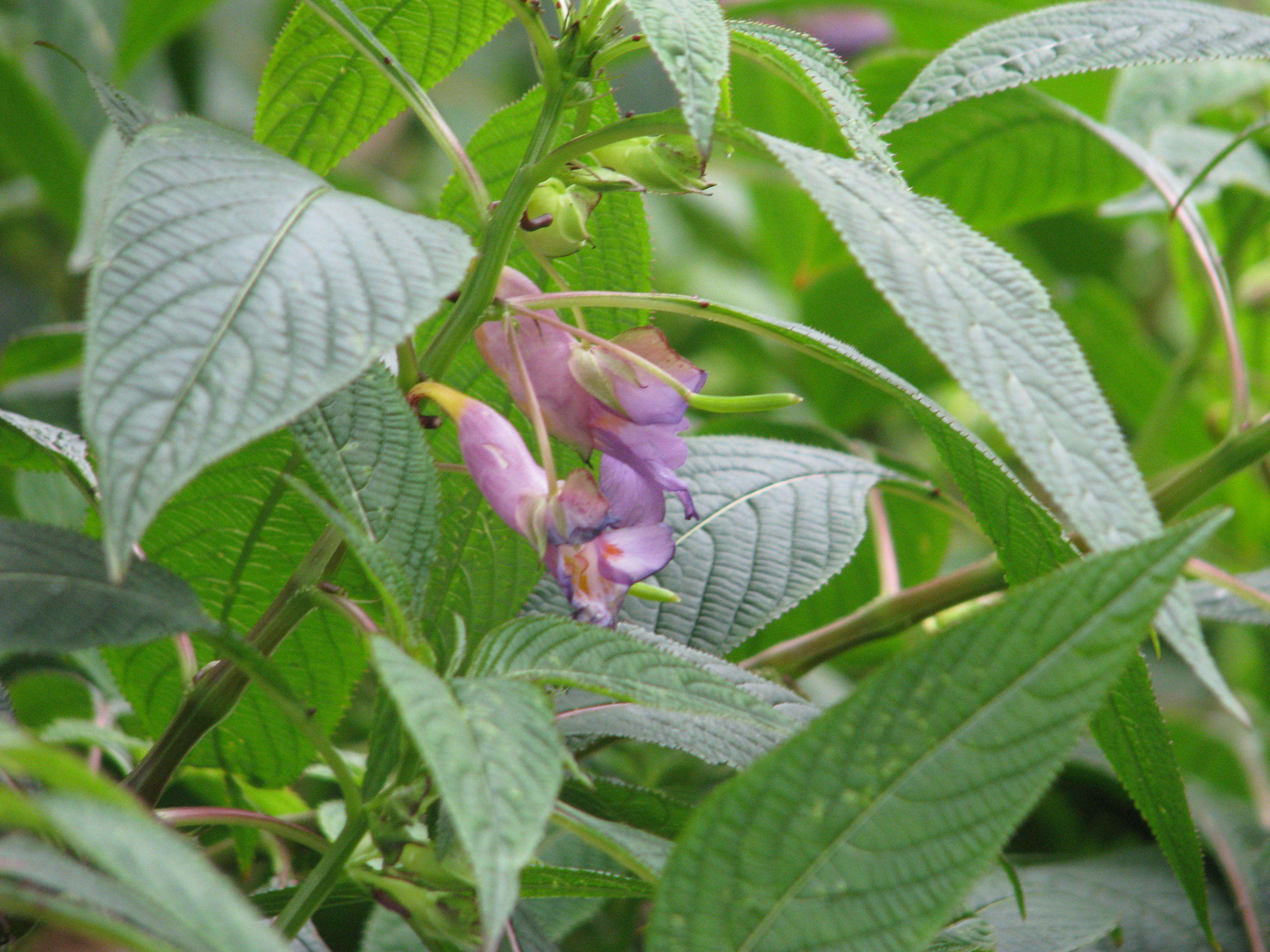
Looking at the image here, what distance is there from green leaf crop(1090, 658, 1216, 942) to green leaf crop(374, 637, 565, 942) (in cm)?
30

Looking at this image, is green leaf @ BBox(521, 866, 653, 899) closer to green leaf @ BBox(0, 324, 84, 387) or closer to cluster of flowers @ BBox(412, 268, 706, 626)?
cluster of flowers @ BBox(412, 268, 706, 626)

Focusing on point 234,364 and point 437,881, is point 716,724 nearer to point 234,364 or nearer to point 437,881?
point 437,881

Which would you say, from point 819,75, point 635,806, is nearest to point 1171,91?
point 819,75

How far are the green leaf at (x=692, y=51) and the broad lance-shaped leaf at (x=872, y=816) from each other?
189 mm

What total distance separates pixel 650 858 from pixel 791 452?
0.42 meters

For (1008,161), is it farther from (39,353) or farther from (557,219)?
(39,353)

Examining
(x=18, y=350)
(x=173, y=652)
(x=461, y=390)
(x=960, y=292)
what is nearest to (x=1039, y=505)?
(x=960, y=292)

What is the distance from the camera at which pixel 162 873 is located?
11.1 inches

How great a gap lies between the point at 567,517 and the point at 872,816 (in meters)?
0.17

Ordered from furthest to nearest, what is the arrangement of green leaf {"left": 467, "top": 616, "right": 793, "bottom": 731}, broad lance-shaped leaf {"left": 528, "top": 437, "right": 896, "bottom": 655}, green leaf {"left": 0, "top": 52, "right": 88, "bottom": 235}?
1. green leaf {"left": 0, "top": 52, "right": 88, "bottom": 235}
2. broad lance-shaped leaf {"left": 528, "top": 437, "right": 896, "bottom": 655}
3. green leaf {"left": 467, "top": 616, "right": 793, "bottom": 731}

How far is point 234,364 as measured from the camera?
0.33 metres

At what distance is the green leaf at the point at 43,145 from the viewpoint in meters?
1.33

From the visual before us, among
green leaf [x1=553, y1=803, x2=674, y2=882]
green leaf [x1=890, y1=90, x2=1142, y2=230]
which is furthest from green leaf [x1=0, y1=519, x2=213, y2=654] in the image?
green leaf [x1=890, y1=90, x2=1142, y2=230]

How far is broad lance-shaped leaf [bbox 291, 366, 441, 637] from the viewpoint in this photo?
0.42 m
